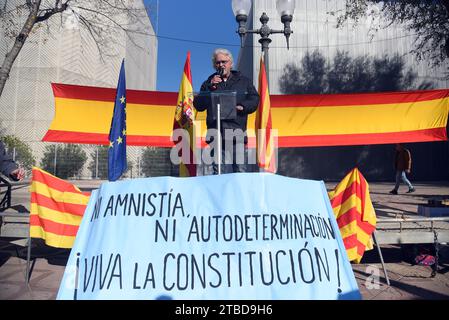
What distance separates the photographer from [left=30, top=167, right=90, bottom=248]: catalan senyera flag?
3.62 m

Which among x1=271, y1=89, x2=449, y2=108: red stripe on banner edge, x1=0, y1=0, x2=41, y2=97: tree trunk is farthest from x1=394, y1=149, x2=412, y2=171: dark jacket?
x1=0, y1=0, x2=41, y2=97: tree trunk

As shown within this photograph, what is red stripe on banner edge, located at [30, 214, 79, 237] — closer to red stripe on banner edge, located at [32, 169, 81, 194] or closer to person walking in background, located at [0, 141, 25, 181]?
red stripe on banner edge, located at [32, 169, 81, 194]

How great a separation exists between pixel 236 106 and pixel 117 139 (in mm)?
1488

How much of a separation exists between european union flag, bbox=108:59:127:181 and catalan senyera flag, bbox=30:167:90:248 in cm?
70

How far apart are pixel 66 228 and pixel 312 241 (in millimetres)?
3152

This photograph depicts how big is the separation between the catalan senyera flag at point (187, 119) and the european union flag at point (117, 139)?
0.69 metres

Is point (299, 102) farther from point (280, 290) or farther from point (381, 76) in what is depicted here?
point (381, 76)

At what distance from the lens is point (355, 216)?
356 centimetres

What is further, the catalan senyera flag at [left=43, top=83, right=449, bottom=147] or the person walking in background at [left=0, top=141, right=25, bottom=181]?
the catalan senyera flag at [left=43, top=83, right=449, bottom=147]

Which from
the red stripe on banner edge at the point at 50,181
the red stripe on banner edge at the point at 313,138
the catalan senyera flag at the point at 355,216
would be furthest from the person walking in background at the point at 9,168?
the catalan senyera flag at the point at 355,216

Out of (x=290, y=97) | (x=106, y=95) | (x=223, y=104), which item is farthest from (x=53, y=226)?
(x=290, y=97)

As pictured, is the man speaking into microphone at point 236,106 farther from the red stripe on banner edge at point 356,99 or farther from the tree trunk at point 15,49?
the tree trunk at point 15,49

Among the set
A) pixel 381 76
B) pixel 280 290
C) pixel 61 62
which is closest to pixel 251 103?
pixel 280 290

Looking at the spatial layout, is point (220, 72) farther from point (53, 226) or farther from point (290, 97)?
point (290, 97)
